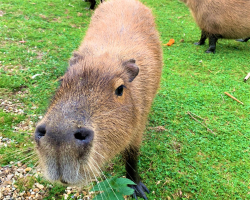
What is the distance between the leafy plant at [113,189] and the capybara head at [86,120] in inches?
6.5

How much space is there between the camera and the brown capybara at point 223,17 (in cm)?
582

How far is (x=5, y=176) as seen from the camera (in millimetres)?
2551

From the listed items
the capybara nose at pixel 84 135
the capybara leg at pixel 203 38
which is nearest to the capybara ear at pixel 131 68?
the capybara nose at pixel 84 135

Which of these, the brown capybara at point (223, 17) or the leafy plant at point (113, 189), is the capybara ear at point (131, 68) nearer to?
the leafy plant at point (113, 189)

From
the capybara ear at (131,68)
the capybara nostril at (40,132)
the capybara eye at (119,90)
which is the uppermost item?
the capybara ear at (131,68)

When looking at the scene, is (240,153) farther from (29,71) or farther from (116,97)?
(29,71)

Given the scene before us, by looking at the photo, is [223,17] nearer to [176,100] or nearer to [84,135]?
[176,100]

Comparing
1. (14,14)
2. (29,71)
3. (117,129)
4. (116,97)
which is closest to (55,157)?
(117,129)

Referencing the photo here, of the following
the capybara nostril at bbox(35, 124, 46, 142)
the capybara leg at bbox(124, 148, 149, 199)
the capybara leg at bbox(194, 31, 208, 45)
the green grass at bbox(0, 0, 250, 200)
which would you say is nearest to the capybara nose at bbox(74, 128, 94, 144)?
the capybara nostril at bbox(35, 124, 46, 142)

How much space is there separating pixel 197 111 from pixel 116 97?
2828mm

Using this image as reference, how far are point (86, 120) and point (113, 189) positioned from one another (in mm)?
749

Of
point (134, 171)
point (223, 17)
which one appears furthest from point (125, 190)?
point (223, 17)

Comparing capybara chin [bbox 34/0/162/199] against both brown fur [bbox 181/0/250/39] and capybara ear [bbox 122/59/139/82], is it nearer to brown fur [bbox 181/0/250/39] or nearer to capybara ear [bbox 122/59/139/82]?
capybara ear [bbox 122/59/139/82]

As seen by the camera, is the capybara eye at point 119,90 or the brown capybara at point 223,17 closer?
the capybara eye at point 119,90
